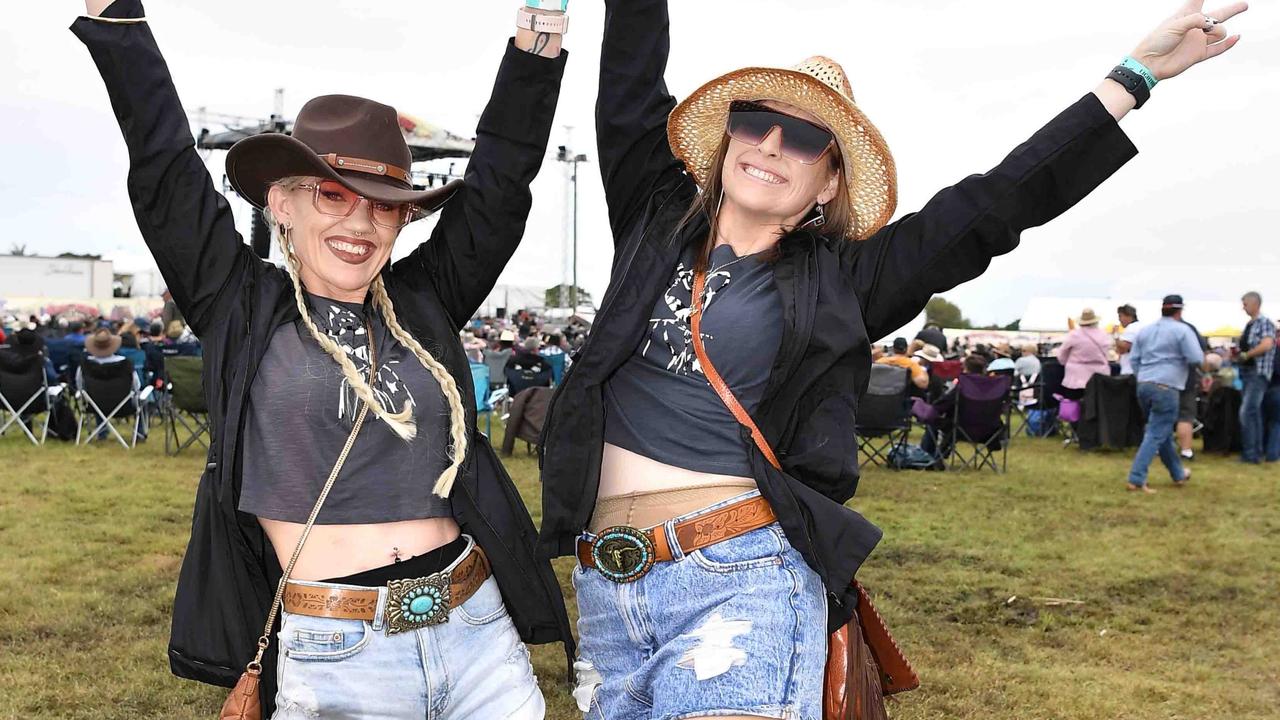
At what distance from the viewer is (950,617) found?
576 centimetres

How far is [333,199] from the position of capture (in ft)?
7.46

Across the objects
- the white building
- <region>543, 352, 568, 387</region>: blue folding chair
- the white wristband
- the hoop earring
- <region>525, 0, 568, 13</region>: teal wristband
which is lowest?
the white building

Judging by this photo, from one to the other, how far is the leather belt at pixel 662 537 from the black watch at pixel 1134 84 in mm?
1095

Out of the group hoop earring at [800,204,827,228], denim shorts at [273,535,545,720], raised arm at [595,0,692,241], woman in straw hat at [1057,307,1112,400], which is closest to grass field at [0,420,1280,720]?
denim shorts at [273,535,545,720]

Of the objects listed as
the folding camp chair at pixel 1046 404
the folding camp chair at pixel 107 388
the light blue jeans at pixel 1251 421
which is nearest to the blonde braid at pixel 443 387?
the folding camp chair at pixel 107 388

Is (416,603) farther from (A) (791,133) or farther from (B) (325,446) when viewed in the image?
(A) (791,133)

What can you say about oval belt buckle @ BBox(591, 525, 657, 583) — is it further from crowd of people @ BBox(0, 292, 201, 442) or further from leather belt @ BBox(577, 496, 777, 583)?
crowd of people @ BBox(0, 292, 201, 442)

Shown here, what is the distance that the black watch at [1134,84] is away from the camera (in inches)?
83.3

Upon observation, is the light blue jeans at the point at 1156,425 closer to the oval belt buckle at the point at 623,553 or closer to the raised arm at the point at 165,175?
the oval belt buckle at the point at 623,553

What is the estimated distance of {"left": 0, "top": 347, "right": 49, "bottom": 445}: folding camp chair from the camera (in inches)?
444

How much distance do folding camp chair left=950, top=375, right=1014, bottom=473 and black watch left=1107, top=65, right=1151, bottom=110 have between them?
9.21 metres

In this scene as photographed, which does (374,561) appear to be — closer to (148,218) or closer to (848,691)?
(148,218)

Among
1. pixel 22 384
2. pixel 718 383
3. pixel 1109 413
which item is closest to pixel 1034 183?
pixel 718 383

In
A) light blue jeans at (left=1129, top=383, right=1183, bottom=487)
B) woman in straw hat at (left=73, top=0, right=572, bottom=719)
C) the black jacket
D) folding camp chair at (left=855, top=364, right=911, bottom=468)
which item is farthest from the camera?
the black jacket
